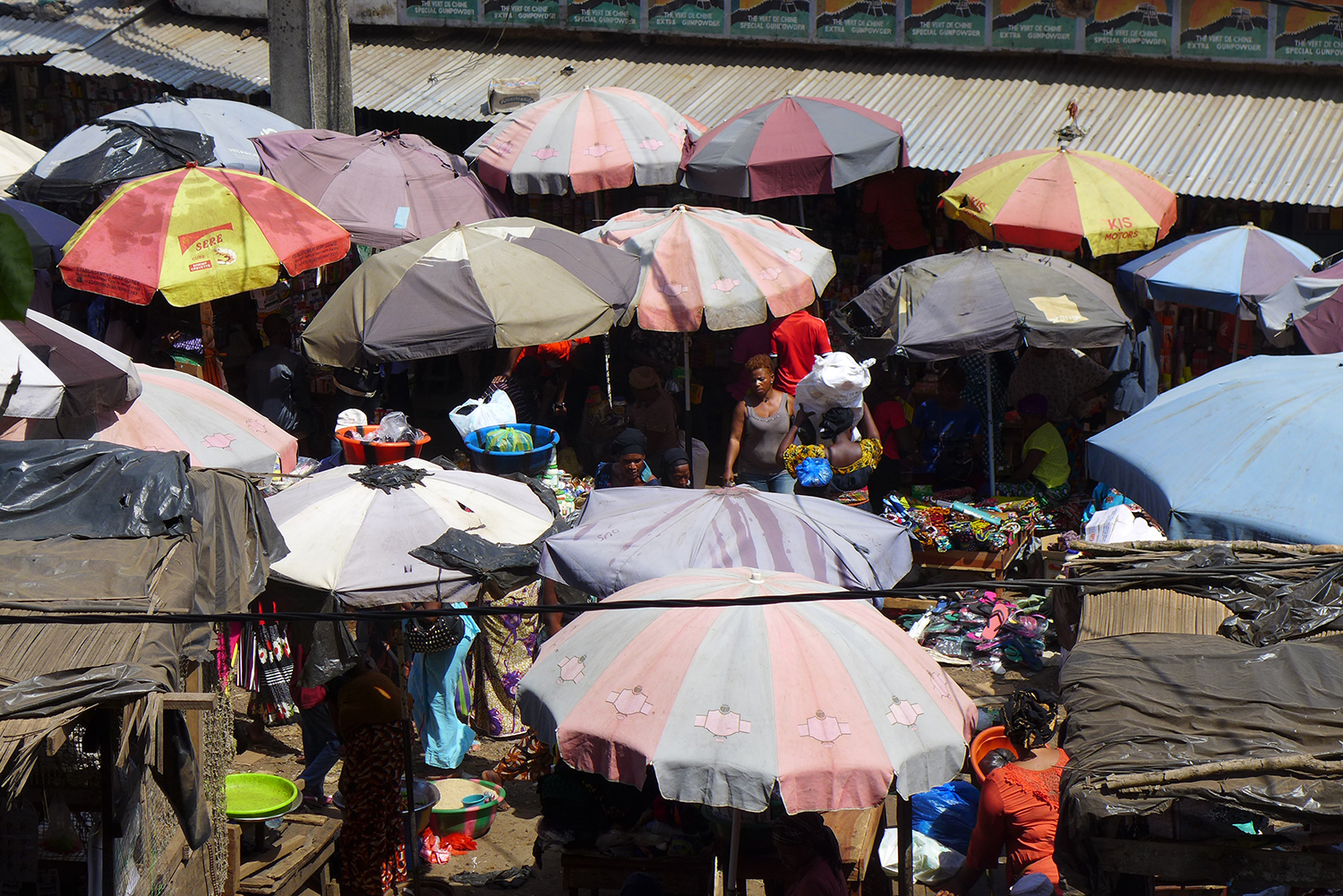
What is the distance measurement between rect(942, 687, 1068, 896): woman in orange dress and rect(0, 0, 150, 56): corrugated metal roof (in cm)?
1512

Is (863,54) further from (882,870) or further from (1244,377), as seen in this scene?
(882,870)

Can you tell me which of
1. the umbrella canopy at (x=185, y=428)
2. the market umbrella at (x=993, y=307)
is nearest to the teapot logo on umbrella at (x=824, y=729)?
the umbrella canopy at (x=185, y=428)

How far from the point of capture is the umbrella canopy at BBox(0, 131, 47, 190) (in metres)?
12.9

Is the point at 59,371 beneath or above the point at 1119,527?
above

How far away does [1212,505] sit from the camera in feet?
21.4

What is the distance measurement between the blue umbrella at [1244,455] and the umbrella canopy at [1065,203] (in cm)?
377

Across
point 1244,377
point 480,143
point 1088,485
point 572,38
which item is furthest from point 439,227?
point 1244,377

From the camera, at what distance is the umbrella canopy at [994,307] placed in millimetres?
9969

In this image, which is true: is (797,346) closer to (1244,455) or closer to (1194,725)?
(1244,455)

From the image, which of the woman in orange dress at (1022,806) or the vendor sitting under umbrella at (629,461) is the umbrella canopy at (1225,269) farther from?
the woman in orange dress at (1022,806)

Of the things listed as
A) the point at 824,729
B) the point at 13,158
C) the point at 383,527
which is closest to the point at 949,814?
the point at 824,729

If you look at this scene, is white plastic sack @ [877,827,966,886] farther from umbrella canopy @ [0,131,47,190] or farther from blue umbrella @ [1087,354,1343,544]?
umbrella canopy @ [0,131,47,190]

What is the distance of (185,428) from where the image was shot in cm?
809

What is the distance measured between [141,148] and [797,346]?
20.9 ft
